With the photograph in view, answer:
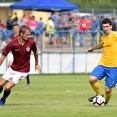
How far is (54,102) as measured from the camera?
13789mm

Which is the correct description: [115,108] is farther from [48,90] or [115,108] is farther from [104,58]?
[48,90]

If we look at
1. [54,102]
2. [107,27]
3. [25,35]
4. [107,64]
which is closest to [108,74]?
[107,64]

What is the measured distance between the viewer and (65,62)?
26.0 m

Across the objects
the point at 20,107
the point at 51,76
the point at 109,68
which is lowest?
the point at 51,76

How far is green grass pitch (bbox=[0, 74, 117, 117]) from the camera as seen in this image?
37.3 feet

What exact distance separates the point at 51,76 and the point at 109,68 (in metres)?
12.1

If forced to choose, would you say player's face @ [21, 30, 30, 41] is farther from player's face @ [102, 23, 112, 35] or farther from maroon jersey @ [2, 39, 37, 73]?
player's face @ [102, 23, 112, 35]

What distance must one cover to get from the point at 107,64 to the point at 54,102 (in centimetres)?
183

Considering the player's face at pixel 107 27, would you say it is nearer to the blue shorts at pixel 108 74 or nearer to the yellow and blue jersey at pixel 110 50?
the yellow and blue jersey at pixel 110 50

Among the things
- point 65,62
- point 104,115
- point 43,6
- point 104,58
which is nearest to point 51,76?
point 65,62

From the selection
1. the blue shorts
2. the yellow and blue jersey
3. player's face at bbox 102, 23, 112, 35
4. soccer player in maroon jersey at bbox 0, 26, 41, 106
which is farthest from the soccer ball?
soccer player in maroon jersey at bbox 0, 26, 41, 106

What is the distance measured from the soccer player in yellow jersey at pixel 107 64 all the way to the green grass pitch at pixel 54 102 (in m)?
0.52

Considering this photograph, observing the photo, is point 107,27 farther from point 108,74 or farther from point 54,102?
point 54,102

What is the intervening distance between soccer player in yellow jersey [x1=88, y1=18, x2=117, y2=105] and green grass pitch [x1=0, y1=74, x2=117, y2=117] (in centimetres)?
52
